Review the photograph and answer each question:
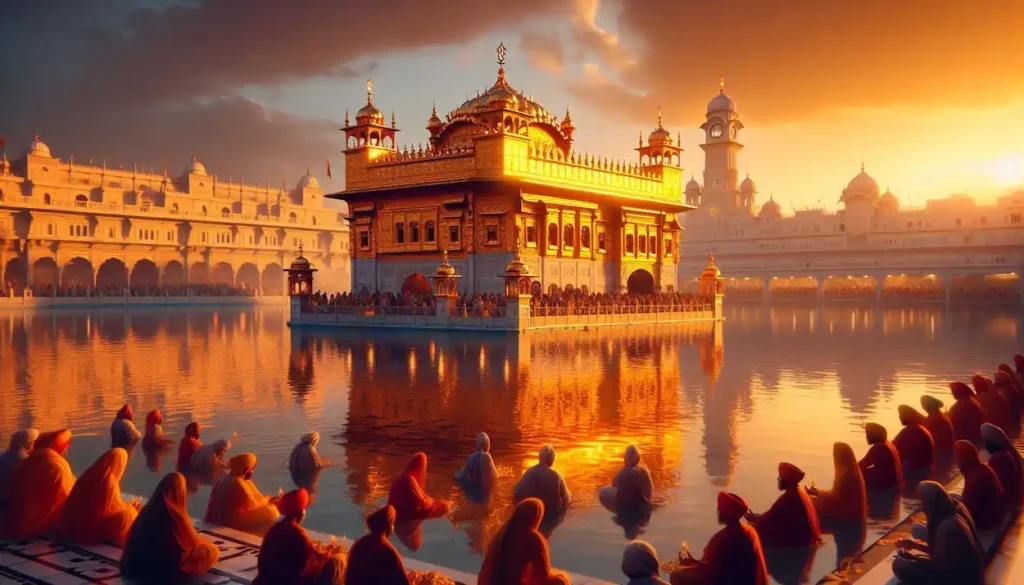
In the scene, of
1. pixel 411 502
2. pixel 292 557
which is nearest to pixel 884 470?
pixel 411 502

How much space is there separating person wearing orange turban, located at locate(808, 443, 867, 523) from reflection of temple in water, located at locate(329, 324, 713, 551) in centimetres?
156

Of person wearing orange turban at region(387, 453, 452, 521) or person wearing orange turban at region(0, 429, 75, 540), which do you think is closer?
person wearing orange turban at region(0, 429, 75, 540)

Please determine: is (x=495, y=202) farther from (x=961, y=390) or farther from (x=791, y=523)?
(x=791, y=523)

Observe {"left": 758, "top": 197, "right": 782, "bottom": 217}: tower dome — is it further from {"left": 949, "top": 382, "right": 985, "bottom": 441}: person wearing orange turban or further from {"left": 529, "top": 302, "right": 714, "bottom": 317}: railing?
{"left": 949, "top": 382, "right": 985, "bottom": 441}: person wearing orange turban

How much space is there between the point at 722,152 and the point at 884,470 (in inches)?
3282

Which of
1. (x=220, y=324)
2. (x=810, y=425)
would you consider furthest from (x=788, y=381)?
(x=220, y=324)

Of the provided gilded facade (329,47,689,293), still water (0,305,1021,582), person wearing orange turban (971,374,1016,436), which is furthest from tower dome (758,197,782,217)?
person wearing orange turban (971,374,1016,436)

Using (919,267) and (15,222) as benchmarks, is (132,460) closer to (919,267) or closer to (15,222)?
(15,222)

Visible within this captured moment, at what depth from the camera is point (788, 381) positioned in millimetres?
15820

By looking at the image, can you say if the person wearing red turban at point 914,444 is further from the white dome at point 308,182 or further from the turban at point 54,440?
the white dome at point 308,182

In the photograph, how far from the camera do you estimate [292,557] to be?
4930 millimetres

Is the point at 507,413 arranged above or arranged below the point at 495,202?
below

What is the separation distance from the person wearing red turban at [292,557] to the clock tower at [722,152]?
84.6 metres

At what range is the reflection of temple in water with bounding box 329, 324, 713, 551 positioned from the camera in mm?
8305
